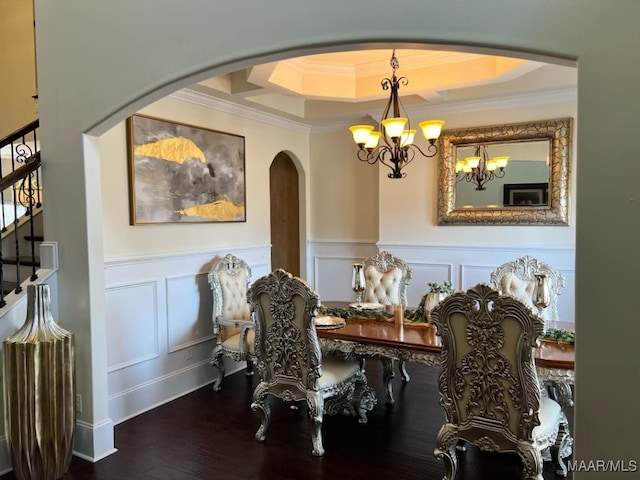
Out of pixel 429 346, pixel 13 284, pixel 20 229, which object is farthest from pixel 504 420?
pixel 20 229

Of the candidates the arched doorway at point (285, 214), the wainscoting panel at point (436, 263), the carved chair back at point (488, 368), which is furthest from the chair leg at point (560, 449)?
the arched doorway at point (285, 214)

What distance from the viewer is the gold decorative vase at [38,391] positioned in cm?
264

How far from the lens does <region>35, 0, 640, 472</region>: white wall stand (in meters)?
1.67

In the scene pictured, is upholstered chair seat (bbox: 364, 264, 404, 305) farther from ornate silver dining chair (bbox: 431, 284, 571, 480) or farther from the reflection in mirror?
ornate silver dining chair (bbox: 431, 284, 571, 480)

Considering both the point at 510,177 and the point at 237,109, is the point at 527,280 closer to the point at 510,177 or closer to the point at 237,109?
the point at 510,177

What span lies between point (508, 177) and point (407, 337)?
2.46 m

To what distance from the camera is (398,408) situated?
3.75 meters

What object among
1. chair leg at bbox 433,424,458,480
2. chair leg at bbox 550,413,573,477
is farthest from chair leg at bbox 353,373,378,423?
chair leg at bbox 550,413,573,477

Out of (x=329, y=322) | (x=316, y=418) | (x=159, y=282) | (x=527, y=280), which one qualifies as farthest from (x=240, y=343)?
(x=527, y=280)

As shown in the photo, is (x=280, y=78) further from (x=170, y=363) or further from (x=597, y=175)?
(x=597, y=175)

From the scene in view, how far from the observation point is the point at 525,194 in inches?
181

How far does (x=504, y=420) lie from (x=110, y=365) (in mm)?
2854

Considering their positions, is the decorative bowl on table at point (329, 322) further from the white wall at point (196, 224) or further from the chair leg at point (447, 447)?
the white wall at point (196, 224)

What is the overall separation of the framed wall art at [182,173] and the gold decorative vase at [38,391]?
1.24 metres
